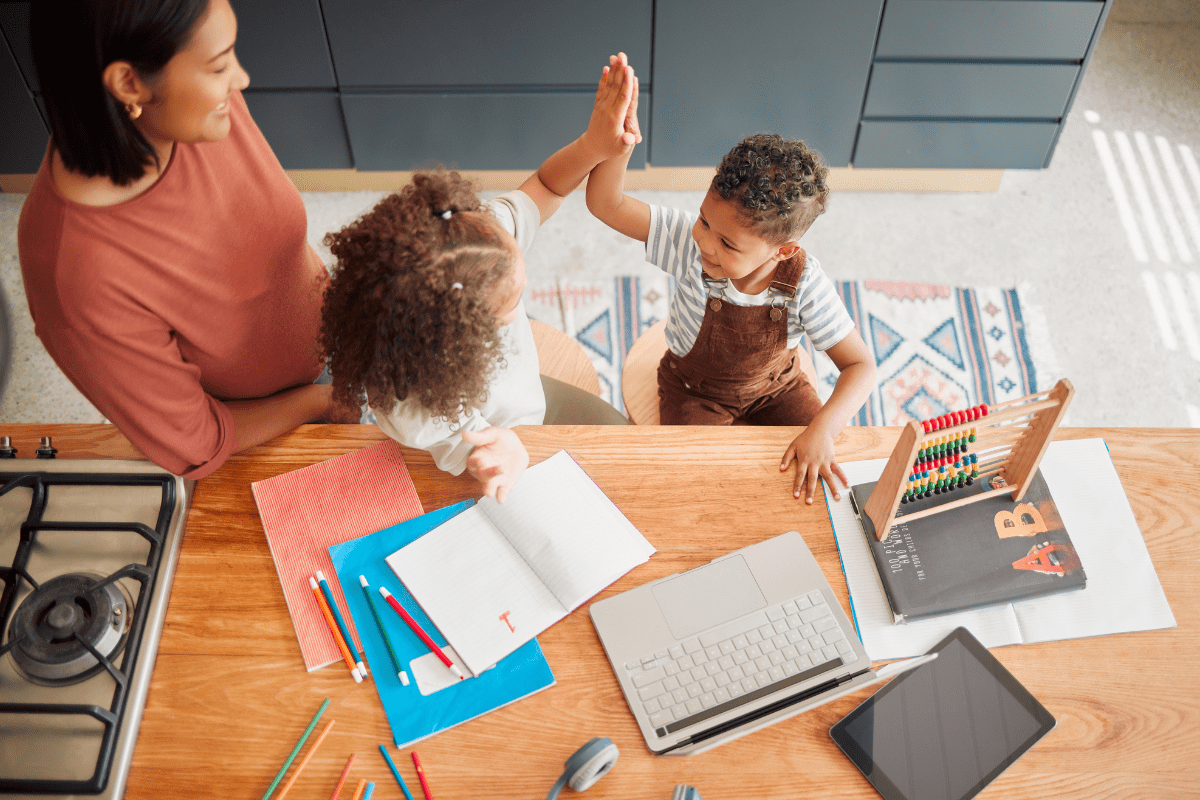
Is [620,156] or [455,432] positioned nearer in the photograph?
[455,432]

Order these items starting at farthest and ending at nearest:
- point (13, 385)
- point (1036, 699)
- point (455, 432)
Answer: point (13, 385)
point (455, 432)
point (1036, 699)

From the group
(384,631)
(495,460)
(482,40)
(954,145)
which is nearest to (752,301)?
Result: (495,460)

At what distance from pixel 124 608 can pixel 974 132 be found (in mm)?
2436

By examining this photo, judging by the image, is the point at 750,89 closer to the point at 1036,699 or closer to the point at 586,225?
the point at 586,225

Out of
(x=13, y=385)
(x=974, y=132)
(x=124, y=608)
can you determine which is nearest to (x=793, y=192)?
(x=124, y=608)

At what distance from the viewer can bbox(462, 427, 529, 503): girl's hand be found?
1025 millimetres

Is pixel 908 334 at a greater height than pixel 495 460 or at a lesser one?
greater

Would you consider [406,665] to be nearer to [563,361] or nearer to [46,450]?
[46,450]

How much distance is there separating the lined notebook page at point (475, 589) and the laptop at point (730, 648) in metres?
0.09

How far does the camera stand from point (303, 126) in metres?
2.33

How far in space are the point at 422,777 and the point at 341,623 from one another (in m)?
0.21

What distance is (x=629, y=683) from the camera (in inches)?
38.0

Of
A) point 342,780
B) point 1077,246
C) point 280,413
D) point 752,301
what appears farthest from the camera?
point 1077,246

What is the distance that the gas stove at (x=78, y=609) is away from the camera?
87 centimetres
